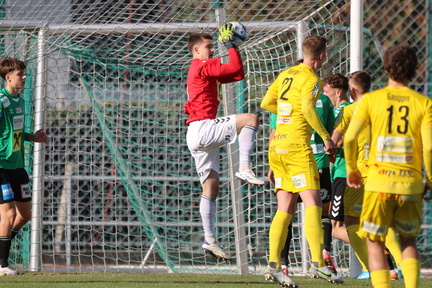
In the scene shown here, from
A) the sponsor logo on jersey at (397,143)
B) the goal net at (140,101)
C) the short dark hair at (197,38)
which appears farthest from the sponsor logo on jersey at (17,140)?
the sponsor logo on jersey at (397,143)

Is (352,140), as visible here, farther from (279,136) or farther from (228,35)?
(228,35)

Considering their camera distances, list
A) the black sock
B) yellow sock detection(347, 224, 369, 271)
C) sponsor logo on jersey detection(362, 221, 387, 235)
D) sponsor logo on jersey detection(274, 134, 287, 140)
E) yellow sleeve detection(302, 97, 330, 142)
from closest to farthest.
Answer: sponsor logo on jersey detection(362, 221, 387, 235)
yellow sleeve detection(302, 97, 330, 142)
sponsor logo on jersey detection(274, 134, 287, 140)
yellow sock detection(347, 224, 369, 271)
the black sock

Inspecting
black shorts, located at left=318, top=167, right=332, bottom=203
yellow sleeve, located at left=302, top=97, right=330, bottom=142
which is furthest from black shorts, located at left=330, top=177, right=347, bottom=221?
yellow sleeve, located at left=302, top=97, right=330, bottom=142

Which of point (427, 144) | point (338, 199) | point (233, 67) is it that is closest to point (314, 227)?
point (338, 199)

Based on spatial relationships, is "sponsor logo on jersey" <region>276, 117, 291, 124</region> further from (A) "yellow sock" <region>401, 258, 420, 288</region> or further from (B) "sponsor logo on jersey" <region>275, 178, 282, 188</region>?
(A) "yellow sock" <region>401, 258, 420, 288</region>

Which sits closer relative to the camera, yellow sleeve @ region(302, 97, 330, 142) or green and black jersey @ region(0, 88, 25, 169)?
yellow sleeve @ region(302, 97, 330, 142)

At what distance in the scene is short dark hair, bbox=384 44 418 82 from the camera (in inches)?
177

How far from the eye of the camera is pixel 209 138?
20.0 ft

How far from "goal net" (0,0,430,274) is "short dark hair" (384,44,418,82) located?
130 inches

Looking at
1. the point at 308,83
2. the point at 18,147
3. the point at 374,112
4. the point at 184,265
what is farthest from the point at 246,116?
the point at 184,265

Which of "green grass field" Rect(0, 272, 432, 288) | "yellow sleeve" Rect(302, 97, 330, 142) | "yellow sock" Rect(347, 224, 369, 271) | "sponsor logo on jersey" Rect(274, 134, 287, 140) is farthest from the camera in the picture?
"yellow sock" Rect(347, 224, 369, 271)

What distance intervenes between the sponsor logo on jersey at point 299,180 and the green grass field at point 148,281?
1005mm

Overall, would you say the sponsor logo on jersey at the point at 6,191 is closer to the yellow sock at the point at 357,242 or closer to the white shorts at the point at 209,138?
the white shorts at the point at 209,138

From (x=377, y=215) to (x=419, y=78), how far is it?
7.20m
